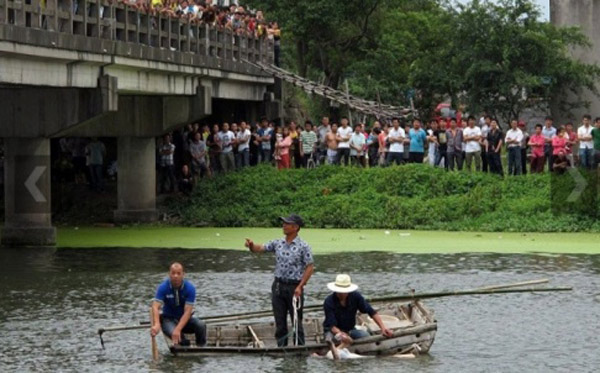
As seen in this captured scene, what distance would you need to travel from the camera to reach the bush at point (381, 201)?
42344 millimetres

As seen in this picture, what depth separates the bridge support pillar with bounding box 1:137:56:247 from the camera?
3916 centimetres

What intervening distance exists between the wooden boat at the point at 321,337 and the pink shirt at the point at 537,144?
70.8 feet

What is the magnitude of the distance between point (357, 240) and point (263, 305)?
1153 cm

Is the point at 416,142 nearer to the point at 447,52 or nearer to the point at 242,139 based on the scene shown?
the point at 242,139

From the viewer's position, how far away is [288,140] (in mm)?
48875

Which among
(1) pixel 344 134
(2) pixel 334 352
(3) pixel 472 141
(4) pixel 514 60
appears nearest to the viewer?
(2) pixel 334 352

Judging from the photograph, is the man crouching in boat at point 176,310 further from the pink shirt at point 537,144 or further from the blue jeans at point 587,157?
the pink shirt at point 537,144

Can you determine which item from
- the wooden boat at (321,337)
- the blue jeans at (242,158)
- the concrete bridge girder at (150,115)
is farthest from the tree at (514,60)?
the wooden boat at (321,337)

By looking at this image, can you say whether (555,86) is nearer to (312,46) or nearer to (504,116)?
(504,116)

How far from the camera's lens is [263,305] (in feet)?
92.6

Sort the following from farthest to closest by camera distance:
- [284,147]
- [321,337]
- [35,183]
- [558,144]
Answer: [284,147]
[558,144]
[35,183]
[321,337]

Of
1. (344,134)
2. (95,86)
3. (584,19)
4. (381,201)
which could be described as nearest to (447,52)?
(584,19)

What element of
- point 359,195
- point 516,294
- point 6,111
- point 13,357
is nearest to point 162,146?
point 359,195

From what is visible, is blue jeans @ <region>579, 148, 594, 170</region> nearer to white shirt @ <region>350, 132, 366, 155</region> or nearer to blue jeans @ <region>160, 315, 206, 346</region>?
white shirt @ <region>350, 132, 366, 155</region>
